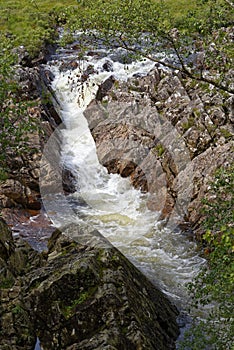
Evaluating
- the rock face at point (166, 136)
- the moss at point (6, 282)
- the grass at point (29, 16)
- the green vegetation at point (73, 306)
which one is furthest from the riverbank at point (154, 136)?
the grass at point (29, 16)

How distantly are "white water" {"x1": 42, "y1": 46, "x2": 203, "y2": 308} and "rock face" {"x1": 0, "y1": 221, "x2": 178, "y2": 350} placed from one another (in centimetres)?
358

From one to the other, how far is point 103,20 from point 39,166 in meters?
15.1

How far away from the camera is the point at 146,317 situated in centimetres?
1253

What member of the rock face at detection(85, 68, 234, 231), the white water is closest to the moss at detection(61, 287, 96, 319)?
the white water

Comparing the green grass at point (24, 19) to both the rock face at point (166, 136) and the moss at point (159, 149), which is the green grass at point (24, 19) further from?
the moss at point (159, 149)

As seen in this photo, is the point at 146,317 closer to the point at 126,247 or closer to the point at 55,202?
Answer: the point at 126,247

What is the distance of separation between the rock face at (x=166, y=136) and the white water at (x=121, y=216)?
852 millimetres

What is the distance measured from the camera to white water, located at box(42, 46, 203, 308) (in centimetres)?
1877

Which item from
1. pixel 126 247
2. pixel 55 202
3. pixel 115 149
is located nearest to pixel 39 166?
pixel 55 202

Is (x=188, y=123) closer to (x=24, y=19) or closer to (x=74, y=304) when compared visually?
(x=74, y=304)

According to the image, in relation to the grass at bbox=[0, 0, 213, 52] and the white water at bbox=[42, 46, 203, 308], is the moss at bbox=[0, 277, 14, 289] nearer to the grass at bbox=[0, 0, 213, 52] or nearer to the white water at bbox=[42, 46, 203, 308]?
the white water at bbox=[42, 46, 203, 308]

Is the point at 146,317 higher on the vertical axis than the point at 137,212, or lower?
higher

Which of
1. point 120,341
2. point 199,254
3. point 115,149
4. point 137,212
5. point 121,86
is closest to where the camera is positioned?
point 120,341

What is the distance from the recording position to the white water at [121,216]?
1877 centimetres
